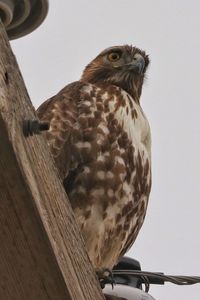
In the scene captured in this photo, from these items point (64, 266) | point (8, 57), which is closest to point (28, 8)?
point (8, 57)

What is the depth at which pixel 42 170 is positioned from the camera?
2439mm

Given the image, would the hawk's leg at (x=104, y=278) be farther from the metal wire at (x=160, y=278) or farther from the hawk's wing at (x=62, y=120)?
the hawk's wing at (x=62, y=120)

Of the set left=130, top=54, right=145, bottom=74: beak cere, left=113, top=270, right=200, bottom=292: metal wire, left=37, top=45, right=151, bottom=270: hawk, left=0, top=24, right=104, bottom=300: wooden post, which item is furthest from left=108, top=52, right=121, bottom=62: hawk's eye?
left=0, top=24, right=104, bottom=300: wooden post

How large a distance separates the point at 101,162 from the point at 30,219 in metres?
1.74

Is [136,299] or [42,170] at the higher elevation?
[42,170]

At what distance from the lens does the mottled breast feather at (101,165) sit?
4.04 metres

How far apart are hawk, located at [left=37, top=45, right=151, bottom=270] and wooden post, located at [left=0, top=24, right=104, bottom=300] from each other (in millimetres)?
1412

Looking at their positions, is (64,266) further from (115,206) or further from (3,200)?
(115,206)

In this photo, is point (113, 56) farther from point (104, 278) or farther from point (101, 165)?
point (104, 278)

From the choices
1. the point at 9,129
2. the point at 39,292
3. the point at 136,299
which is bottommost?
the point at 136,299

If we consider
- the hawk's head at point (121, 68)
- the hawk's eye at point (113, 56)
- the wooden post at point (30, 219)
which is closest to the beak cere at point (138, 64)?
the hawk's head at point (121, 68)

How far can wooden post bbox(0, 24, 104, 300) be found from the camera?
233cm

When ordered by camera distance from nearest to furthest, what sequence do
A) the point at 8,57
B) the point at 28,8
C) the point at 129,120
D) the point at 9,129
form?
1. the point at 9,129
2. the point at 8,57
3. the point at 28,8
4. the point at 129,120

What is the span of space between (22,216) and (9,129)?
0.25 meters
